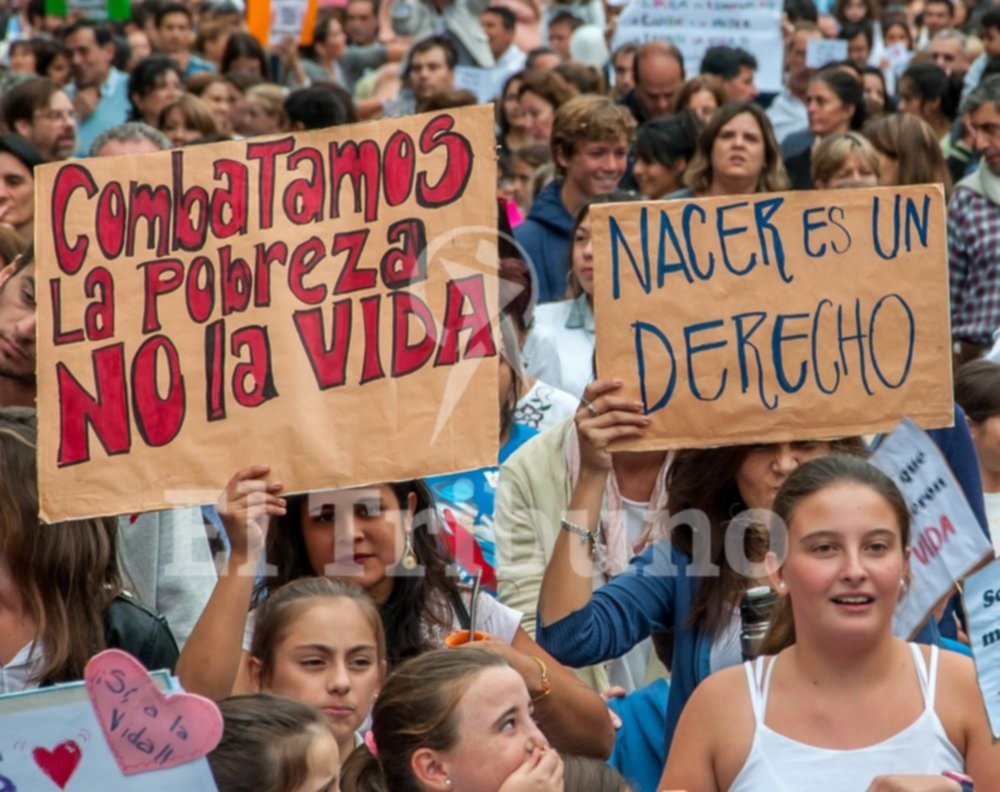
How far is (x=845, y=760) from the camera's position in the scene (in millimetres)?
3359

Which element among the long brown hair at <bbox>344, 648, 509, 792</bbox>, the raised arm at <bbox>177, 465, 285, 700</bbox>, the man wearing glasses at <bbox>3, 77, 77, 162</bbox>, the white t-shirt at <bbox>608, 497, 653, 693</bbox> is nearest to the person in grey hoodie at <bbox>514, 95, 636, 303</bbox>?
the man wearing glasses at <bbox>3, 77, 77, 162</bbox>

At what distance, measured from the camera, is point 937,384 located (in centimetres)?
430

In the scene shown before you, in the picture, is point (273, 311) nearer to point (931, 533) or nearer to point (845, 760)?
point (931, 533)

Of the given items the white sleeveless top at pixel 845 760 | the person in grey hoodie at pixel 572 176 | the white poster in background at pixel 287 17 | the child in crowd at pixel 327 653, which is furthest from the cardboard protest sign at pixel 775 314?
the white poster in background at pixel 287 17

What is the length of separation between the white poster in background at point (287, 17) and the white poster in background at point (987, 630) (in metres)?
11.3

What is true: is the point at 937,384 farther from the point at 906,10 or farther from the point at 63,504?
the point at 906,10

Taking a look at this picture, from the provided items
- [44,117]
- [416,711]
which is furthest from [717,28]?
[416,711]

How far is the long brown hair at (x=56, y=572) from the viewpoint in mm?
3828

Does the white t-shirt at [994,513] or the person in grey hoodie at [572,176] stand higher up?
the person in grey hoodie at [572,176]

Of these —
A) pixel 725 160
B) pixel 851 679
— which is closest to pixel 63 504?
pixel 851 679

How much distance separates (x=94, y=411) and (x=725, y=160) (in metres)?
4.79

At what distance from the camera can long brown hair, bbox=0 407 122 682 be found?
3.83 m

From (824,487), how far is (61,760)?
138 centimetres

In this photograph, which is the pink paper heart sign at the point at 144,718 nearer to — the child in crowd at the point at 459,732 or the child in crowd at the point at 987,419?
the child in crowd at the point at 459,732
